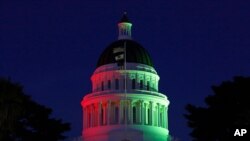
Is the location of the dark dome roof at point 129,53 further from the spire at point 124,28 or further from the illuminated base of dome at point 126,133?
the illuminated base of dome at point 126,133

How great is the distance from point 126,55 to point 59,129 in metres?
47.1

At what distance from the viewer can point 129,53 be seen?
Answer: 108062 millimetres

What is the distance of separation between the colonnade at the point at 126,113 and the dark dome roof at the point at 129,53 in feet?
26.5

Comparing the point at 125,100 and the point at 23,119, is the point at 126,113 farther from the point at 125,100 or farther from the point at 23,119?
the point at 23,119

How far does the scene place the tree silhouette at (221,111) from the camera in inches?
2126

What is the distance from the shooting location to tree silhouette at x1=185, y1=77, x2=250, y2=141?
2126 inches

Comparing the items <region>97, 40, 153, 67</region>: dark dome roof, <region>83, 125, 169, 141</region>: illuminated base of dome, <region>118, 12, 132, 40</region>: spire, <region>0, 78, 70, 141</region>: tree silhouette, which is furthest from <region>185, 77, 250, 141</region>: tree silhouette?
<region>118, 12, 132, 40</region>: spire

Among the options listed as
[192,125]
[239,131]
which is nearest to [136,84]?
[192,125]

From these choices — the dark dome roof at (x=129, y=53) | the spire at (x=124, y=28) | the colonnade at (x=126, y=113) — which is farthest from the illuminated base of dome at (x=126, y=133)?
the spire at (x=124, y=28)

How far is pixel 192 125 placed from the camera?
201 feet

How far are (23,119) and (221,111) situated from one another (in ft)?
63.4

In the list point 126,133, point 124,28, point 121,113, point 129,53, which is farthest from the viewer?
point 124,28

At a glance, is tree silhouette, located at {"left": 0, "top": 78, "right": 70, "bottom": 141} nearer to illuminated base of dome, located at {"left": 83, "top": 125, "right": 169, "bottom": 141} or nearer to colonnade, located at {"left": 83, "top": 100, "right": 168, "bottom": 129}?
illuminated base of dome, located at {"left": 83, "top": 125, "right": 169, "bottom": 141}

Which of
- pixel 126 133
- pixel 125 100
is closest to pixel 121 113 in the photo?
pixel 125 100
